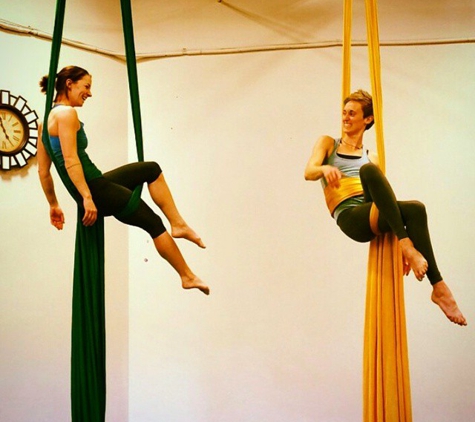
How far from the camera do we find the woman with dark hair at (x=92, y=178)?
8.27 ft

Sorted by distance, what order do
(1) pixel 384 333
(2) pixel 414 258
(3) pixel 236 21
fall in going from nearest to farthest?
1. (2) pixel 414 258
2. (1) pixel 384 333
3. (3) pixel 236 21

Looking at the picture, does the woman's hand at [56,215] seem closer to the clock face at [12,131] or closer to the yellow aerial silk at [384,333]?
the clock face at [12,131]

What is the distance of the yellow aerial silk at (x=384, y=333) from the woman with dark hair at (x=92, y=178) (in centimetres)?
71

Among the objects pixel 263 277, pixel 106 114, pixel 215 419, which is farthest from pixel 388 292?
pixel 106 114

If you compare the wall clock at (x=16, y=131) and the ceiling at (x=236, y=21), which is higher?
the ceiling at (x=236, y=21)

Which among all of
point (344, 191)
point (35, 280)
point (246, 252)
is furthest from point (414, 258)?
point (35, 280)

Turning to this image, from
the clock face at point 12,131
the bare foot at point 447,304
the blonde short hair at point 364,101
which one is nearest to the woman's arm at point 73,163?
the blonde short hair at point 364,101

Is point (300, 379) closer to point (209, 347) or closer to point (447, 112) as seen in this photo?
point (209, 347)

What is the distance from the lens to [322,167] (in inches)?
110

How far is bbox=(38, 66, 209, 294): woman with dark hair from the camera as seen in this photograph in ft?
8.27

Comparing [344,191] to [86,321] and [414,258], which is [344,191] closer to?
[414,258]

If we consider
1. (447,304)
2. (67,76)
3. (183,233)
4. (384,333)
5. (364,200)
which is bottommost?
(384,333)

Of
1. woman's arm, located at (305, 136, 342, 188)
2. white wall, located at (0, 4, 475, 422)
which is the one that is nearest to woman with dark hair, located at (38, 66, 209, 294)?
woman's arm, located at (305, 136, 342, 188)

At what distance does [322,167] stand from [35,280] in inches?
83.6
